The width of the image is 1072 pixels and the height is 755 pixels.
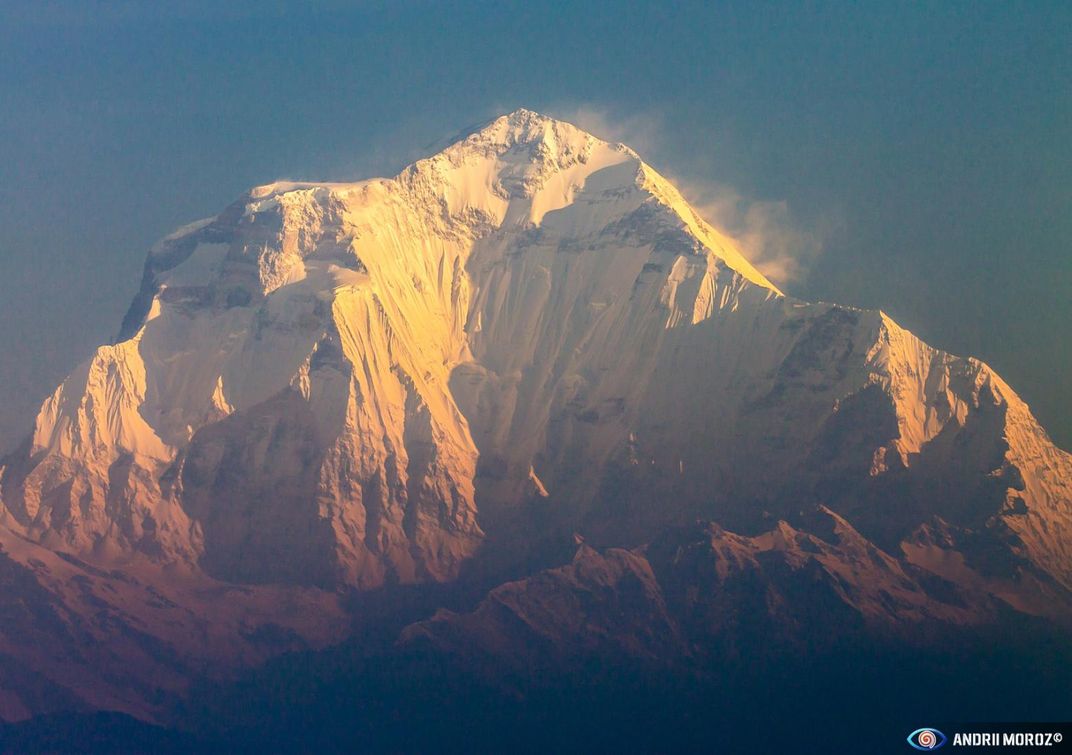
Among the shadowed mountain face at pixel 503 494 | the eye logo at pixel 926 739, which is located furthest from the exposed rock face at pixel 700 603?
the eye logo at pixel 926 739

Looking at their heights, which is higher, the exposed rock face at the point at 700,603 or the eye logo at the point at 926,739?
the exposed rock face at the point at 700,603

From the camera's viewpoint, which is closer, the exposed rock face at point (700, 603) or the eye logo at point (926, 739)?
the eye logo at point (926, 739)

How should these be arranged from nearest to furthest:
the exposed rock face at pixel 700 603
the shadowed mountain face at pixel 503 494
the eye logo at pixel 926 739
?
the eye logo at pixel 926 739, the exposed rock face at pixel 700 603, the shadowed mountain face at pixel 503 494

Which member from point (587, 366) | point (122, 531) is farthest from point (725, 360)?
point (122, 531)

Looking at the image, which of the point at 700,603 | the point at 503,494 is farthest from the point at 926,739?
the point at 503,494

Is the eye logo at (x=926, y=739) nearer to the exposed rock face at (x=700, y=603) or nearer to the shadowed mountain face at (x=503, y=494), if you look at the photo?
the shadowed mountain face at (x=503, y=494)

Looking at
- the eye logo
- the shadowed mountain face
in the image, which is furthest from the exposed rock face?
the eye logo
